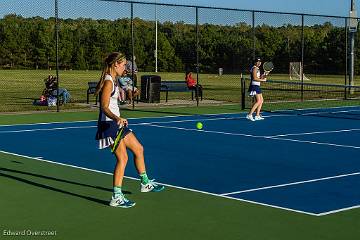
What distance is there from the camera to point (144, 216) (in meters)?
7.09

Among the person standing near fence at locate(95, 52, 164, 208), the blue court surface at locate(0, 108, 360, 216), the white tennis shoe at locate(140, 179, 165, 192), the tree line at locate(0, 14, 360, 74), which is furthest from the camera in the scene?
the tree line at locate(0, 14, 360, 74)

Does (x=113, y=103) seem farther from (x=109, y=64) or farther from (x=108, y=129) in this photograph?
(x=109, y=64)

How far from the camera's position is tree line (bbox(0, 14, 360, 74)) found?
52.6 meters

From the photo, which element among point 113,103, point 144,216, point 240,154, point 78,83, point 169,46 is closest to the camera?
point 144,216

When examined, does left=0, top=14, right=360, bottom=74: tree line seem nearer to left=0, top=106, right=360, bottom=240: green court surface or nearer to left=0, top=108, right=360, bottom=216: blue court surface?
left=0, top=108, right=360, bottom=216: blue court surface

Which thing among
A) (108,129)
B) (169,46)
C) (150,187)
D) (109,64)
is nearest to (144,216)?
(108,129)

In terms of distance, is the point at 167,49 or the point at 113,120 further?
the point at 167,49

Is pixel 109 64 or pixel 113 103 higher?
pixel 109 64

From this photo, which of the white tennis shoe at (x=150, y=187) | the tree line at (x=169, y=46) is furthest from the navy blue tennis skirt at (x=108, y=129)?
the tree line at (x=169, y=46)

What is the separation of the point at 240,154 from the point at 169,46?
44662mm

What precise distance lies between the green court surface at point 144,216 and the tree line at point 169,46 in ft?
137

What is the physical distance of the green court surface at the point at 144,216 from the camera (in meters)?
6.39

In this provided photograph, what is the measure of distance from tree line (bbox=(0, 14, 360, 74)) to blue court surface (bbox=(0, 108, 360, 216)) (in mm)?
33822

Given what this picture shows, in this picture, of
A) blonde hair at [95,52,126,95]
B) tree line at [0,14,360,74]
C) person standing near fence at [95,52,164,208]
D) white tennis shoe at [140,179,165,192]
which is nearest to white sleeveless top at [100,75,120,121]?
person standing near fence at [95,52,164,208]
